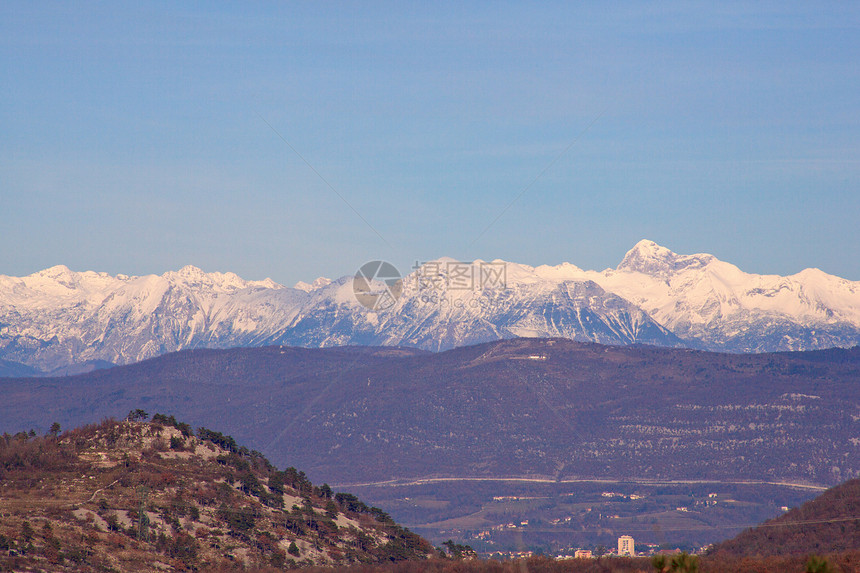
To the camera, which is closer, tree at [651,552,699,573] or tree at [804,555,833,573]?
tree at [804,555,833,573]

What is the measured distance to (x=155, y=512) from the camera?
537 ft

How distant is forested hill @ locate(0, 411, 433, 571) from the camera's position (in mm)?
144625

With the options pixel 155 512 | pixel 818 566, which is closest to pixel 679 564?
pixel 818 566

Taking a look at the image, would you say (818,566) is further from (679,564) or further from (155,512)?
(155,512)

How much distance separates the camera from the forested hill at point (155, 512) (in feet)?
474

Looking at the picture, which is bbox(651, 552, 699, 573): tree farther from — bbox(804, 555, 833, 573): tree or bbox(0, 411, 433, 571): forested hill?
bbox(0, 411, 433, 571): forested hill

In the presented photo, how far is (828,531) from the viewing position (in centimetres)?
19425

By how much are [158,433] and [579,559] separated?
76226 mm

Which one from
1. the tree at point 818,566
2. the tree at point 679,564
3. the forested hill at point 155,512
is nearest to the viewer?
the tree at point 818,566

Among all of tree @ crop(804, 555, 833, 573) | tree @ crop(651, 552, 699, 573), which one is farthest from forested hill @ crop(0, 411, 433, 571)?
tree @ crop(804, 555, 833, 573)

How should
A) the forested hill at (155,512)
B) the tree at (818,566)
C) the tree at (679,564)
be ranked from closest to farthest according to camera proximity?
the tree at (818,566) → the tree at (679,564) → the forested hill at (155,512)

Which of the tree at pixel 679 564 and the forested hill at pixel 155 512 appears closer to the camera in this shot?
the tree at pixel 679 564

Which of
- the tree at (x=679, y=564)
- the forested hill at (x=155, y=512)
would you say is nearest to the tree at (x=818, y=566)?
the tree at (x=679, y=564)

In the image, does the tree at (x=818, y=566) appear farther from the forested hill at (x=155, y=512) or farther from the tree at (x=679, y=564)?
the forested hill at (x=155, y=512)
